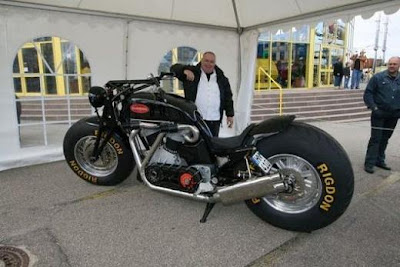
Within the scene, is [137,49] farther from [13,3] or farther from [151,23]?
[13,3]

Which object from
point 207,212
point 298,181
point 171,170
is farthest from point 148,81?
point 298,181

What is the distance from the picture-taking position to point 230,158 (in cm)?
272

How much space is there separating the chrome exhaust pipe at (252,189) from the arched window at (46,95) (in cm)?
309

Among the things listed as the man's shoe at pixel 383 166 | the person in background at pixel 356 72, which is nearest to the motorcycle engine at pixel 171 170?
the man's shoe at pixel 383 166

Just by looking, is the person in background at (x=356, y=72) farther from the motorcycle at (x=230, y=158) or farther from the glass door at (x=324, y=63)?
the motorcycle at (x=230, y=158)

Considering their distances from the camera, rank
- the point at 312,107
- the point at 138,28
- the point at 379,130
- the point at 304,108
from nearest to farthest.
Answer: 1. the point at 379,130
2. the point at 138,28
3. the point at 304,108
4. the point at 312,107

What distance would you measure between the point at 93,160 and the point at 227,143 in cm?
162

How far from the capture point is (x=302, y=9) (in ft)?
14.0

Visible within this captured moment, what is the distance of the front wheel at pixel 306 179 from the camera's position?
2387mm

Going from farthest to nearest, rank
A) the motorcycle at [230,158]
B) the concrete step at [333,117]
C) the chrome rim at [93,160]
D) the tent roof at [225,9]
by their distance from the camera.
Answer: the concrete step at [333,117], the tent roof at [225,9], the chrome rim at [93,160], the motorcycle at [230,158]

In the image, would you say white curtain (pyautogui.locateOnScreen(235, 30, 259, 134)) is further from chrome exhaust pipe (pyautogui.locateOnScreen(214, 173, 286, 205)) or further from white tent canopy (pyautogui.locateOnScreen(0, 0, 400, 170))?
chrome exhaust pipe (pyautogui.locateOnScreen(214, 173, 286, 205))

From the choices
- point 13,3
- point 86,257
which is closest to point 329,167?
point 86,257

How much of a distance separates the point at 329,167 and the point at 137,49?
3464 millimetres

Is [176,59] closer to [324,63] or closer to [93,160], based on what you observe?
[93,160]
